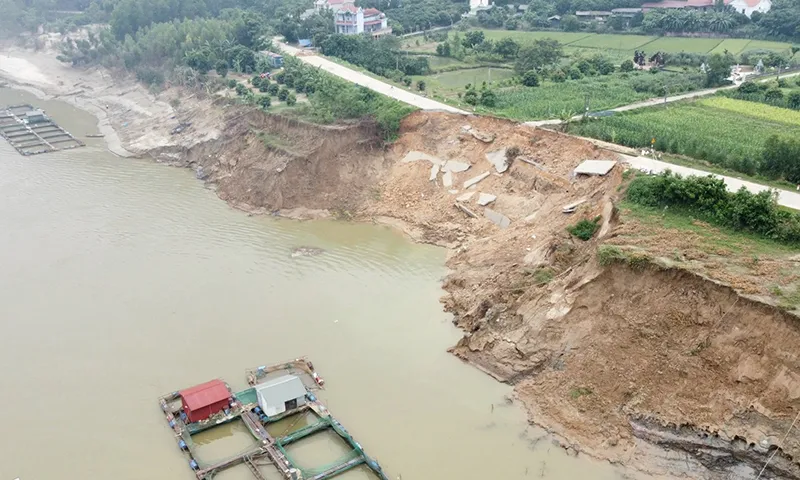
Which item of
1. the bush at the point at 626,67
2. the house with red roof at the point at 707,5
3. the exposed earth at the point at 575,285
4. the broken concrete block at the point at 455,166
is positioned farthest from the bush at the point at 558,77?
the house with red roof at the point at 707,5

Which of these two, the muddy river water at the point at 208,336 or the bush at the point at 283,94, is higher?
the bush at the point at 283,94

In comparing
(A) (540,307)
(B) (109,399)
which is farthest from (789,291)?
(B) (109,399)

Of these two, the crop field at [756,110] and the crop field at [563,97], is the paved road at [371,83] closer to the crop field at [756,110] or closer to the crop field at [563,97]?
the crop field at [563,97]

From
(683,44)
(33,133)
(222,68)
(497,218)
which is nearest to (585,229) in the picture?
(497,218)

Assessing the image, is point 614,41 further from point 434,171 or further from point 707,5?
point 434,171

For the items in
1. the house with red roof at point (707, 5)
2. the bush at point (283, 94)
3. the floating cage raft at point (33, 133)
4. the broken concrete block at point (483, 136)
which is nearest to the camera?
the broken concrete block at point (483, 136)

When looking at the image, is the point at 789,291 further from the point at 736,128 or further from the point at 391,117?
the point at 391,117
